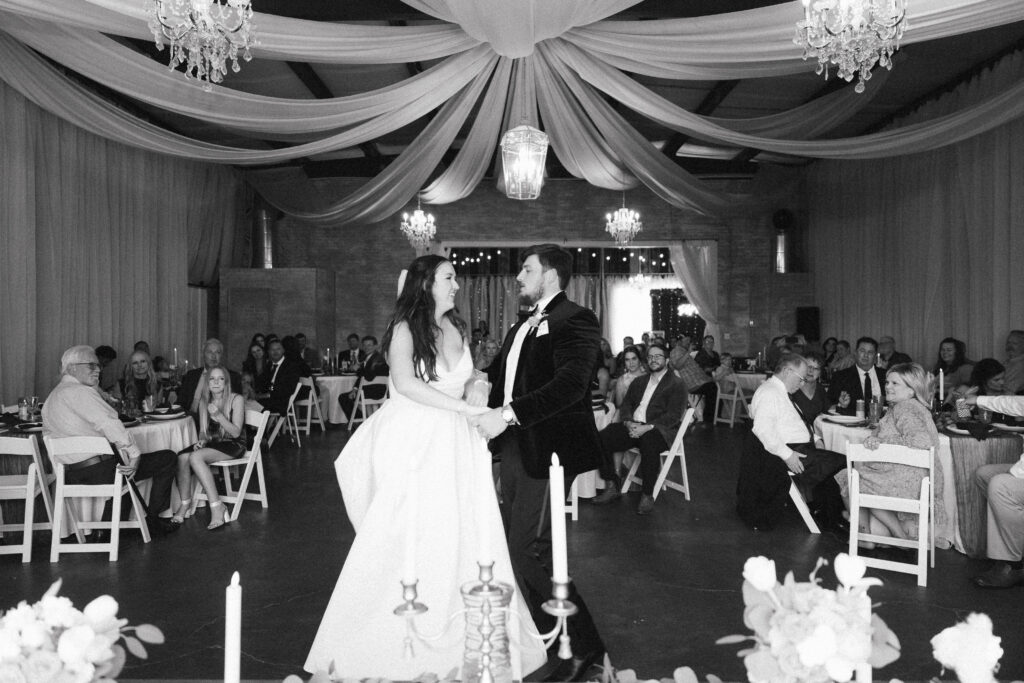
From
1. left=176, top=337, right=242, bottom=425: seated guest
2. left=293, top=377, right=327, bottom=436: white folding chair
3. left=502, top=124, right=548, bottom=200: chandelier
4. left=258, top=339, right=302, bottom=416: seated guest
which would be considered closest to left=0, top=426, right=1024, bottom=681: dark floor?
left=176, top=337, right=242, bottom=425: seated guest

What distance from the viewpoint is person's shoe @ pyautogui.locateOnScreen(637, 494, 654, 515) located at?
545 centimetres

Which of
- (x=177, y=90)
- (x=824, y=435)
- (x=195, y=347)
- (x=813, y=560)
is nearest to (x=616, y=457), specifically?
(x=824, y=435)

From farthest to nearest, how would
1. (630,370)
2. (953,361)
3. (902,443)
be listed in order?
(953,361)
(630,370)
(902,443)

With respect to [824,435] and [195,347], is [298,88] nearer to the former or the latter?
[195,347]

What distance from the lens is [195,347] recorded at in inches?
416

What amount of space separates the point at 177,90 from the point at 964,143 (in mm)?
7868

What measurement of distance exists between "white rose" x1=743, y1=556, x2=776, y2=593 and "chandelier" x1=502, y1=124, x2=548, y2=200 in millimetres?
4705

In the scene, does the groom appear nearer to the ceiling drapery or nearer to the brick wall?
the ceiling drapery

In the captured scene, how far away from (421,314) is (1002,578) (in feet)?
10.7

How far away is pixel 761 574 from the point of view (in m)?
0.93

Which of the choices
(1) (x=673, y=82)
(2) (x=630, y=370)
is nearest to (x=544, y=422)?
(2) (x=630, y=370)

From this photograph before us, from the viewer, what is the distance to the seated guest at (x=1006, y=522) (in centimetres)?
385

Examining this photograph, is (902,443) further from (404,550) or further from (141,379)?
(141,379)

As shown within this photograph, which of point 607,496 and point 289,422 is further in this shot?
point 289,422
